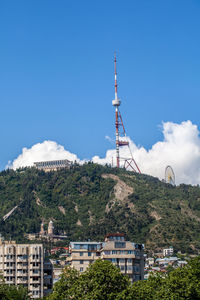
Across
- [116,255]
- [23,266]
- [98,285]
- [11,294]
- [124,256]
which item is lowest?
[11,294]

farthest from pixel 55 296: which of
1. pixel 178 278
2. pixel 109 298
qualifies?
pixel 178 278

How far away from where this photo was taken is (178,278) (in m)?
116

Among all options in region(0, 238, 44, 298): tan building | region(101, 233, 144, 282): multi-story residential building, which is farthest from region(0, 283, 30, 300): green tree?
region(0, 238, 44, 298): tan building

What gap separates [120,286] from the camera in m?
117

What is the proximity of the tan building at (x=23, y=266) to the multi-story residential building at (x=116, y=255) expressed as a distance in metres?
10.4

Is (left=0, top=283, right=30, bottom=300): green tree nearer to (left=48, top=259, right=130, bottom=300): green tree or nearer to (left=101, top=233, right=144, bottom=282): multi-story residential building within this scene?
(left=48, top=259, right=130, bottom=300): green tree

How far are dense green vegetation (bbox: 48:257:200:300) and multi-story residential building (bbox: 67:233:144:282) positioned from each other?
37975 millimetres

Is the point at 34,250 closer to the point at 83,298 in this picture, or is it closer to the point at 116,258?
the point at 116,258

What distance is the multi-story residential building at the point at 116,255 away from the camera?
16175cm

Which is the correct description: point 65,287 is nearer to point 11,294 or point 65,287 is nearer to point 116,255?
point 11,294

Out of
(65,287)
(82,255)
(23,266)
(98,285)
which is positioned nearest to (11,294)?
(65,287)

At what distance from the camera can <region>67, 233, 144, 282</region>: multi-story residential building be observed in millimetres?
161750

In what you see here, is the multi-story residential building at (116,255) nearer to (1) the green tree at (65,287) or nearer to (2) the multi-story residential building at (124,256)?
(2) the multi-story residential building at (124,256)

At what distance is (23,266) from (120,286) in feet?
211
